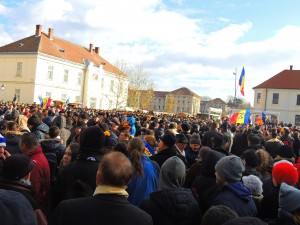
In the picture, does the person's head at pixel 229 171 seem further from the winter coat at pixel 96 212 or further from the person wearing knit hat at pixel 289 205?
the winter coat at pixel 96 212

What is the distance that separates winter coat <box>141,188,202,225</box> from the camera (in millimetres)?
3510

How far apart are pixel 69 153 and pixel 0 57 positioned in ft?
163

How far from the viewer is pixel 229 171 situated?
4.00m

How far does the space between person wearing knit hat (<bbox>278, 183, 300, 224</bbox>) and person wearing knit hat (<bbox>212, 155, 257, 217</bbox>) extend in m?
0.54

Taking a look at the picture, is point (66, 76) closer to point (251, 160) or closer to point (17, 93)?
point (17, 93)

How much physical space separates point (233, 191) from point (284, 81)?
63.7 metres

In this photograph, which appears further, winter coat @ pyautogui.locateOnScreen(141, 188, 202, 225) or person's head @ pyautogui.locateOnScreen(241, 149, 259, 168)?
person's head @ pyautogui.locateOnScreen(241, 149, 259, 168)

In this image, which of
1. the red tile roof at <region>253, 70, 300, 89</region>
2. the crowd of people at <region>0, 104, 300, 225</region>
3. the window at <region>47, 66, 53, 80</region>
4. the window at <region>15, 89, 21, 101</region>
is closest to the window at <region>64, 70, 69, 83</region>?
the window at <region>47, 66, 53, 80</region>

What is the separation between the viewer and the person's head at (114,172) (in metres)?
2.61

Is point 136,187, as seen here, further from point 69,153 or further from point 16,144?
point 16,144

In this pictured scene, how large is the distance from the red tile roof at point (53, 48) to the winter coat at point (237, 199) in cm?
4674

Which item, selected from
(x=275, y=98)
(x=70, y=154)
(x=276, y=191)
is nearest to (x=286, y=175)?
(x=276, y=191)

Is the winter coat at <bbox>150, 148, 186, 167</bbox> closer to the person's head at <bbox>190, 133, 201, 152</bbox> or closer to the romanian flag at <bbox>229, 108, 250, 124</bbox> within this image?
the person's head at <bbox>190, 133, 201, 152</bbox>

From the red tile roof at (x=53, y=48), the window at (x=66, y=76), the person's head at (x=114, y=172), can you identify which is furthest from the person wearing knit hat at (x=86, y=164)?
the window at (x=66, y=76)
